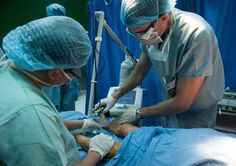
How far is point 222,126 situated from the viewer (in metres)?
2.24

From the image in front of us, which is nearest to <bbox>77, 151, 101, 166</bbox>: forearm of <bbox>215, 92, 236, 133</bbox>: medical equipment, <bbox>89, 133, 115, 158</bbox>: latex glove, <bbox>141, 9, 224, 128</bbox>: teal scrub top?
<bbox>89, 133, 115, 158</bbox>: latex glove

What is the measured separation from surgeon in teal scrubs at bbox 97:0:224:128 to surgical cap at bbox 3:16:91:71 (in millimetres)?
569

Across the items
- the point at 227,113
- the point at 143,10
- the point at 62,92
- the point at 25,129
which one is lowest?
the point at 62,92

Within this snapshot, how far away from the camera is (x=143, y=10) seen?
140 centimetres

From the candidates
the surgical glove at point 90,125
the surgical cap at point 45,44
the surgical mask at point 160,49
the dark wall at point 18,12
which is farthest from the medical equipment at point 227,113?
the dark wall at point 18,12

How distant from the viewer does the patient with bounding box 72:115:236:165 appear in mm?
1149

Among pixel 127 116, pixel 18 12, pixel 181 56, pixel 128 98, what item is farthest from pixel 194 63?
pixel 18 12

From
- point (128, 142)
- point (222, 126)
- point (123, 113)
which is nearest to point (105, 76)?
point (123, 113)

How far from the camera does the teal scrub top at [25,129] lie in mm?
783

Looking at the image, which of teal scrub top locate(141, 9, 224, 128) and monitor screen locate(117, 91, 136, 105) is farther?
monitor screen locate(117, 91, 136, 105)

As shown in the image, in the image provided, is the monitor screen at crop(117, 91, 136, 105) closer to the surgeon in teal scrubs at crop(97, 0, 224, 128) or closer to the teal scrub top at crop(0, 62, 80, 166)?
the surgeon in teal scrubs at crop(97, 0, 224, 128)

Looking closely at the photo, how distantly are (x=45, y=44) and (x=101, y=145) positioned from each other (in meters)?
0.67

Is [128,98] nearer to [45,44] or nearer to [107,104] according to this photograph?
[107,104]

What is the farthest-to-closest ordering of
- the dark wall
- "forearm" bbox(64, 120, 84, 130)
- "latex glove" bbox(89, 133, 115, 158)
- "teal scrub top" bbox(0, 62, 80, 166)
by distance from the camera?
1. the dark wall
2. "forearm" bbox(64, 120, 84, 130)
3. "latex glove" bbox(89, 133, 115, 158)
4. "teal scrub top" bbox(0, 62, 80, 166)
